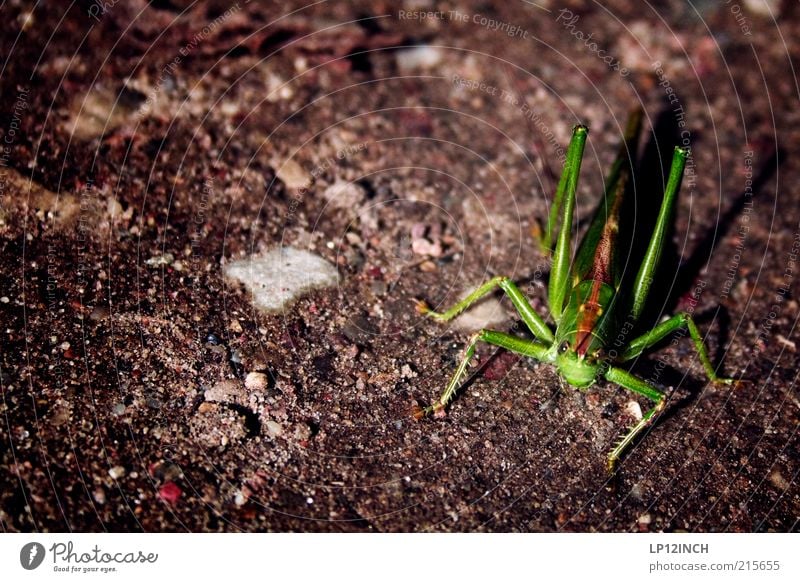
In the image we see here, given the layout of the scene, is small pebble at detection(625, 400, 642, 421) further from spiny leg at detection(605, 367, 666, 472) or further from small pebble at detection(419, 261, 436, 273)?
small pebble at detection(419, 261, 436, 273)

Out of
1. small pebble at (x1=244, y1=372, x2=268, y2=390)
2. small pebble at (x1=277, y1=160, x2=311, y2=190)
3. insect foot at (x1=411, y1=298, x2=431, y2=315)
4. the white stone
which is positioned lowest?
small pebble at (x1=244, y1=372, x2=268, y2=390)

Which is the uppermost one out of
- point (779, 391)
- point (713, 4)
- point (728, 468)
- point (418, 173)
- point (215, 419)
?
point (713, 4)

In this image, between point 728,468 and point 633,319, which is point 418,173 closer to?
point 633,319

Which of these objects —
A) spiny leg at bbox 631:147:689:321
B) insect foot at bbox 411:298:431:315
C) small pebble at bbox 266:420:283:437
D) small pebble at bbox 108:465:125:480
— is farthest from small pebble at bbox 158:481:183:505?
spiny leg at bbox 631:147:689:321

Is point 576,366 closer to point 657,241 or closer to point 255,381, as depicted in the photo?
point 657,241

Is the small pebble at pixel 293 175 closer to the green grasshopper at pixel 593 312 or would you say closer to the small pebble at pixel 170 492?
the green grasshopper at pixel 593 312

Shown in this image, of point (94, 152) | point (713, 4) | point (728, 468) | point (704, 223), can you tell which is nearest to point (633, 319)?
point (728, 468)

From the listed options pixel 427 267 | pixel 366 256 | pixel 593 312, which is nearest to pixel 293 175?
pixel 366 256
